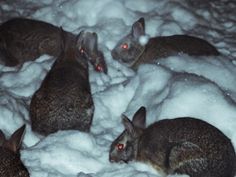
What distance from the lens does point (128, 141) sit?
21.2ft

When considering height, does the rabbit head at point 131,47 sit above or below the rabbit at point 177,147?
below

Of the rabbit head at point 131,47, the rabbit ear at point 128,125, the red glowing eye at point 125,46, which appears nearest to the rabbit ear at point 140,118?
the rabbit ear at point 128,125

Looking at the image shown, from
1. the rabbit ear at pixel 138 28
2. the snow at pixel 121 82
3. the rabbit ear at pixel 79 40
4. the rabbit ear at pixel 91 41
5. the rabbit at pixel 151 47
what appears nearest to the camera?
the snow at pixel 121 82

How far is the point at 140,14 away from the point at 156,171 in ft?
10.9

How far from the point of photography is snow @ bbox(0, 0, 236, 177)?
6297 mm

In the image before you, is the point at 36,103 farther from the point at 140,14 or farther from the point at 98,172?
the point at 140,14

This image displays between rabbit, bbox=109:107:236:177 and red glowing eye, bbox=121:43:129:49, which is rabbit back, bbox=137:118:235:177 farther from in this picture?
red glowing eye, bbox=121:43:129:49

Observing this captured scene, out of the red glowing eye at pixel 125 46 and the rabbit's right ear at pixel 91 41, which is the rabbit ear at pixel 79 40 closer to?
the rabbit's right ear at pixel 91 41

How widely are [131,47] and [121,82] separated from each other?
2.68 ft

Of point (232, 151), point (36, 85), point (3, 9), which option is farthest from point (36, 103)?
point (3, 9)

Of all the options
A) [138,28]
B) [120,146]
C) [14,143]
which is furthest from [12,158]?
[138,28]

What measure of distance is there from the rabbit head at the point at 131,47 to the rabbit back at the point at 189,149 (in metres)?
1.89

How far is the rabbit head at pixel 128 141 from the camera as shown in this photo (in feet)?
20.8

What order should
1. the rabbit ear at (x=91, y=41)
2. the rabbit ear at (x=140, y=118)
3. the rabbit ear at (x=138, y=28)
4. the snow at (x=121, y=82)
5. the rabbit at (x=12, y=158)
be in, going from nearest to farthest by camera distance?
the rabbit at (x=12, y=158)
the snow at (x=121, y=82)
the rabbit ear at (x=140, y=118)
the rabbit ear at (x=91, y=41)
the rabbit ear at (x=138, y=28)
